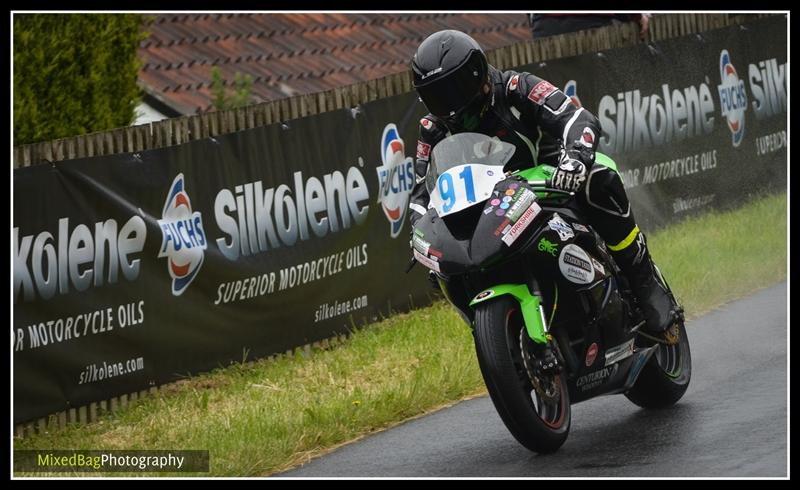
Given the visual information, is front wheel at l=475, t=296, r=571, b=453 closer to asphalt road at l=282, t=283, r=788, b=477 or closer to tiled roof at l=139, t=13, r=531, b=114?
asphalt road at l=282, t=283, r=788, b=477

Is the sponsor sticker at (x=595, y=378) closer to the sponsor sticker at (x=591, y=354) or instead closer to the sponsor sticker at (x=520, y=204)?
the sponsor sticker at (x=591, y=354)

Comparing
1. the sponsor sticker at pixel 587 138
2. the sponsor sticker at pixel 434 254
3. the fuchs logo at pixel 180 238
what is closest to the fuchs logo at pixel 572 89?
the fuchs logo at pixel 180 238

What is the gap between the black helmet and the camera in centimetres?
638

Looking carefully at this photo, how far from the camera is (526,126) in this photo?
22.0 ft

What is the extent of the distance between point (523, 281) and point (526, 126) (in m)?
0.81

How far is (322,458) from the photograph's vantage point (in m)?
7.24

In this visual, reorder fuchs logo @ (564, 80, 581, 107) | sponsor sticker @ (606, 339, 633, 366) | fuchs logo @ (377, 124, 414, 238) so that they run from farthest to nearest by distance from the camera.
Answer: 1. fuchs logo @ (564, 80, 581, 107)
2. fuchs logo @ (377, 124, 414, 238)
3. sponsor sticker @ (606, 339, 633, 366)

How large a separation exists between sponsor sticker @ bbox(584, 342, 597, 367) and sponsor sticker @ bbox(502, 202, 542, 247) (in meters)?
0.75

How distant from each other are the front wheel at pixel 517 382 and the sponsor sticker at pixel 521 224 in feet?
0.85

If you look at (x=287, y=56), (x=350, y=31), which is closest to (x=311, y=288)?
(x=287, y=56)

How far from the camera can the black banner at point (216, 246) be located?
27.9 ft

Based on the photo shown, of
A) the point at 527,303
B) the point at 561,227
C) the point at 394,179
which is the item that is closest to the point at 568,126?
the point at 561,227

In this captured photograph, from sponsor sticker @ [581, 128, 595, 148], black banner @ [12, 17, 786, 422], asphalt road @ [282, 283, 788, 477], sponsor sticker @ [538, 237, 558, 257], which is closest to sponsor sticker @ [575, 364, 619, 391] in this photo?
asphalt road @ [282, 283, 788, 477]

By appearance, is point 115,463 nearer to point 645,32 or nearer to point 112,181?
point 112,181
